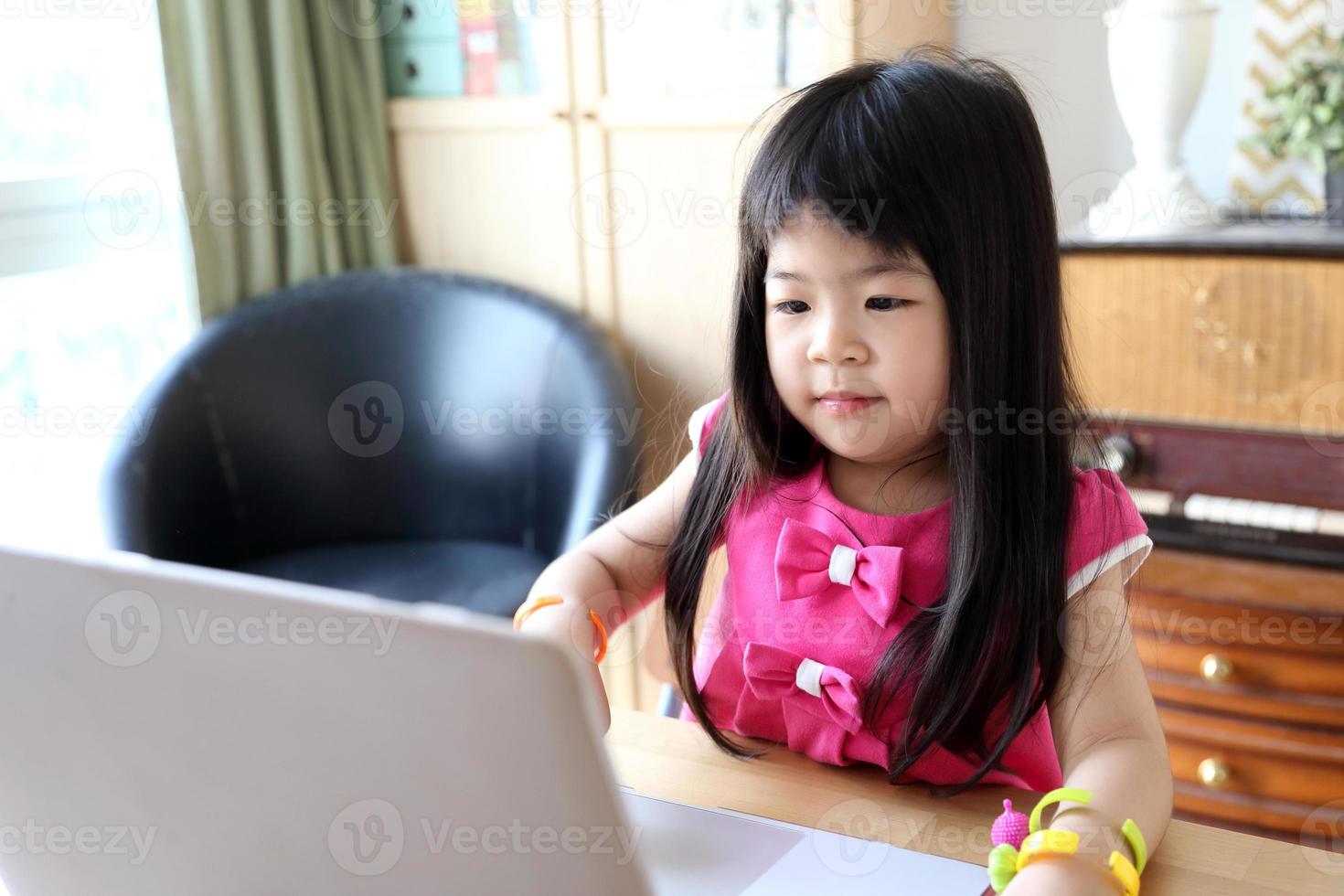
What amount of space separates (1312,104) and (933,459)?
1.29m

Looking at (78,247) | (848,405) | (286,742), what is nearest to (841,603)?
(848,405)

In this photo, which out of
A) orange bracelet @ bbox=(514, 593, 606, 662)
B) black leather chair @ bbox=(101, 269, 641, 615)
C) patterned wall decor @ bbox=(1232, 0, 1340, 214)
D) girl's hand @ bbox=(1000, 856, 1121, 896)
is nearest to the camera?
girl's hand @ bbox=(1000, 856, 1121, 896)

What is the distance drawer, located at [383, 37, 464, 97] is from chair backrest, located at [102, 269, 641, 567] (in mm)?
429

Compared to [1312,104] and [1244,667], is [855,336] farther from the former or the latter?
[1312,104]

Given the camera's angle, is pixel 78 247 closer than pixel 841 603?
No

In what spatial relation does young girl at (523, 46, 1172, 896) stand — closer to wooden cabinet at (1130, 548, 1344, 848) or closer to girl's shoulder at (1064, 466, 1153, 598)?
girl's shoulder at (1064, 466, 1153, 598)

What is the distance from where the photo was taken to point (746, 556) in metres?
1.01

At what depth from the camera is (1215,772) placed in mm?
1747

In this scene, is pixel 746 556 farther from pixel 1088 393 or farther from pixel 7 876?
pixel 1088 393

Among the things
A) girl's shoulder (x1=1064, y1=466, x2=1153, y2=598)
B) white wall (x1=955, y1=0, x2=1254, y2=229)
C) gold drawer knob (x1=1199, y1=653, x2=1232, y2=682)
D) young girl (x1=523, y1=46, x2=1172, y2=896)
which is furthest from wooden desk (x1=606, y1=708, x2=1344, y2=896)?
white wall (x1=955, y1=0, x2=1254, y2=229)

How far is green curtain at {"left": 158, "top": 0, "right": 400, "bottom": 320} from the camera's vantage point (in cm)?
224

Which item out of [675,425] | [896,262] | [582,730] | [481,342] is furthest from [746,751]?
[481,342]

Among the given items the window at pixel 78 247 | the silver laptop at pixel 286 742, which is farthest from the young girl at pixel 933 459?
the window at pixel 78 247

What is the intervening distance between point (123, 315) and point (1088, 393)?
5.62 ft
